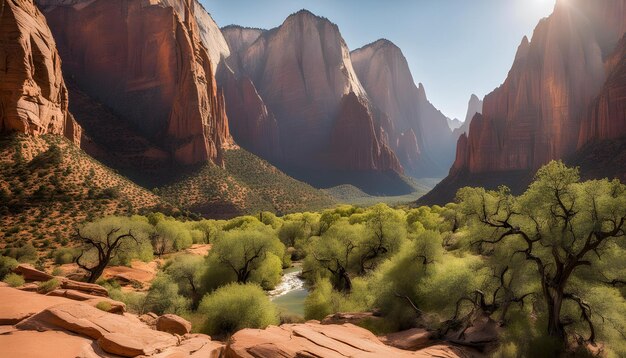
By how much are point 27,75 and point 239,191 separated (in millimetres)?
43843

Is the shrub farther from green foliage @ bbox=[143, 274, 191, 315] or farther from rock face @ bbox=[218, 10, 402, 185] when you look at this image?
rock face @ bbox=[218, 10, 402, 185]

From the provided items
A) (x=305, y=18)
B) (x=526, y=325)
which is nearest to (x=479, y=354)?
(x=526, y=325)

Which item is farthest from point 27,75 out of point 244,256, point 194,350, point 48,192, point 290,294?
point 194,350

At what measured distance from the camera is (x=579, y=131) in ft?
254

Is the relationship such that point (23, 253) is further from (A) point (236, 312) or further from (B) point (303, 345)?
(B) point (303, 345)

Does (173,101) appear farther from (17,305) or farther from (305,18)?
(305,18)

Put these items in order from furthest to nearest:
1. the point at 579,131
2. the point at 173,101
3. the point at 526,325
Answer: the point at 173,101
the point at 579,131
the point at 526,325

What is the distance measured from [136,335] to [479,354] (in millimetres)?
14113

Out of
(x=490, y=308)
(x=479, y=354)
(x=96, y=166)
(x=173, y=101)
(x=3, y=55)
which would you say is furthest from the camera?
(x=173, y=101)

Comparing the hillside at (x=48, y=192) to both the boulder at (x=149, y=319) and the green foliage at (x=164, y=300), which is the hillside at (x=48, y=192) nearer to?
the green foliage at (x=164, y=300)

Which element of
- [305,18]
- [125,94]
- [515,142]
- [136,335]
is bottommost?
[136,335]

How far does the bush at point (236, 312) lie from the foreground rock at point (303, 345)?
25.5 ft

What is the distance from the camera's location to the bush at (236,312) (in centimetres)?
2039

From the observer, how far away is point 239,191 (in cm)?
7950
